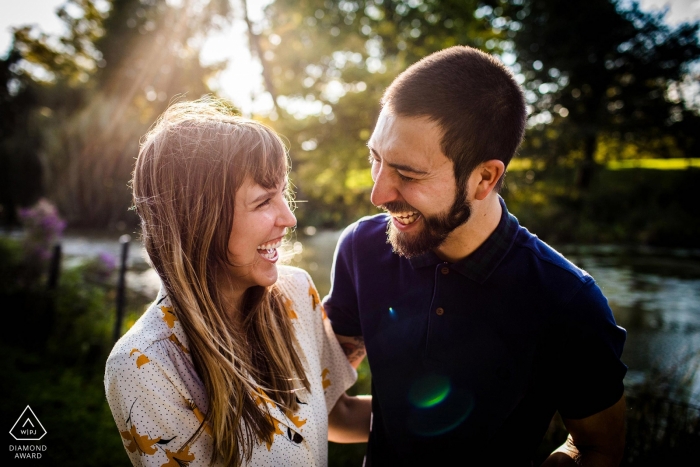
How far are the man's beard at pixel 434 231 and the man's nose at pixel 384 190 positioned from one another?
13cm

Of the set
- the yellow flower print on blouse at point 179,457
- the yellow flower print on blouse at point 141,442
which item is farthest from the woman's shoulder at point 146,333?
the yellow flower print on blouse at point 179,457

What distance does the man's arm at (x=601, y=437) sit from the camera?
154 cm

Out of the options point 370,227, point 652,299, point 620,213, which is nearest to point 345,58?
point 370,227

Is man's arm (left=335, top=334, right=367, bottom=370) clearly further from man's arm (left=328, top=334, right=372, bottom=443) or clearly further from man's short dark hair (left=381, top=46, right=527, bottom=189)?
man's short dark hair (left=381, top=46, right=527, bottom=189)

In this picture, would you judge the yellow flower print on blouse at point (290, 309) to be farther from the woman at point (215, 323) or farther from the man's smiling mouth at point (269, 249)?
the man's smiling mouth at point (269, 249)

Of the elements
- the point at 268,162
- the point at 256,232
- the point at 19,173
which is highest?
the point at 268,162

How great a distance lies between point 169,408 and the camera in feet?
4.27

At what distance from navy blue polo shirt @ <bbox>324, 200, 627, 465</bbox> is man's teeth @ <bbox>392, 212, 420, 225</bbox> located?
0.16m

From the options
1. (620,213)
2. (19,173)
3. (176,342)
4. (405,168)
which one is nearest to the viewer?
(176,342)

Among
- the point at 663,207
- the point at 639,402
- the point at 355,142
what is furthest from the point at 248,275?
the point at 663,207

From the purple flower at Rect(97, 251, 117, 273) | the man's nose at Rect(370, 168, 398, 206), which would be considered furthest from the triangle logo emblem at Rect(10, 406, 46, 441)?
the purple flower at Rect(97, 251, 117, 273)

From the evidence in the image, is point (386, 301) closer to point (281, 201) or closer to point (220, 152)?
point (281, 201)

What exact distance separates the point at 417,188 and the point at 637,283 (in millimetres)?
10908

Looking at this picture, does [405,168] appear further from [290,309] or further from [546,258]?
[290,309]
